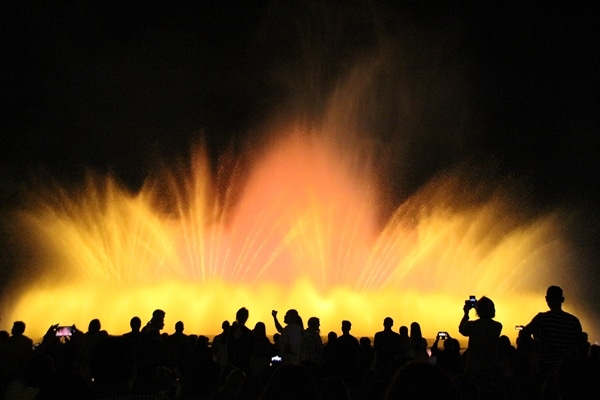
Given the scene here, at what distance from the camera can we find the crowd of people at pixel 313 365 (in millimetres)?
3850

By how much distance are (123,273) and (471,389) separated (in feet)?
101

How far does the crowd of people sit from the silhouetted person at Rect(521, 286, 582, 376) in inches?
0.4

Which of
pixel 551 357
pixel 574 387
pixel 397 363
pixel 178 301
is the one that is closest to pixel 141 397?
pixel 574 387

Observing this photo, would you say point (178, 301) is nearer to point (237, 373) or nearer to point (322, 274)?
point (322, 274)

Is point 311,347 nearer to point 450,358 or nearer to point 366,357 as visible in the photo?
point 366,357

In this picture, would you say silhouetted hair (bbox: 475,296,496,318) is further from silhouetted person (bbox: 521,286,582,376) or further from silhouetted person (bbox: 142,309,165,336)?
silhouetted person (bbox: 142,309,165,336)

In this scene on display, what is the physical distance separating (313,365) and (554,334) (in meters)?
2.74

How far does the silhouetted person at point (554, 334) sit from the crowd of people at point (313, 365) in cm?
1

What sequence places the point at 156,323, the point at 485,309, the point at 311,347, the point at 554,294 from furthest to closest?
the point at 156,323 < the point at 311,347 < the point at 485,309 < the point at 554,294

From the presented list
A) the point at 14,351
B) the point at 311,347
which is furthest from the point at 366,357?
the point at 14,351

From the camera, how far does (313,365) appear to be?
6.68m

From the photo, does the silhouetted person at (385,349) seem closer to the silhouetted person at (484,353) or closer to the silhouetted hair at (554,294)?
the silhouetted person at (484,353)

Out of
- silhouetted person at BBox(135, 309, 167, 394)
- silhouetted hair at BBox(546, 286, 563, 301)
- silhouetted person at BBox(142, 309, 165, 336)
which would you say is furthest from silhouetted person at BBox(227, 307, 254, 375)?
silhouetted hair at BBox(546, 286, 563, 301)

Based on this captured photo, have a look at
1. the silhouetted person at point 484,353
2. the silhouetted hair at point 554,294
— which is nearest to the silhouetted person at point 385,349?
the silhouetted person at point 484,353
